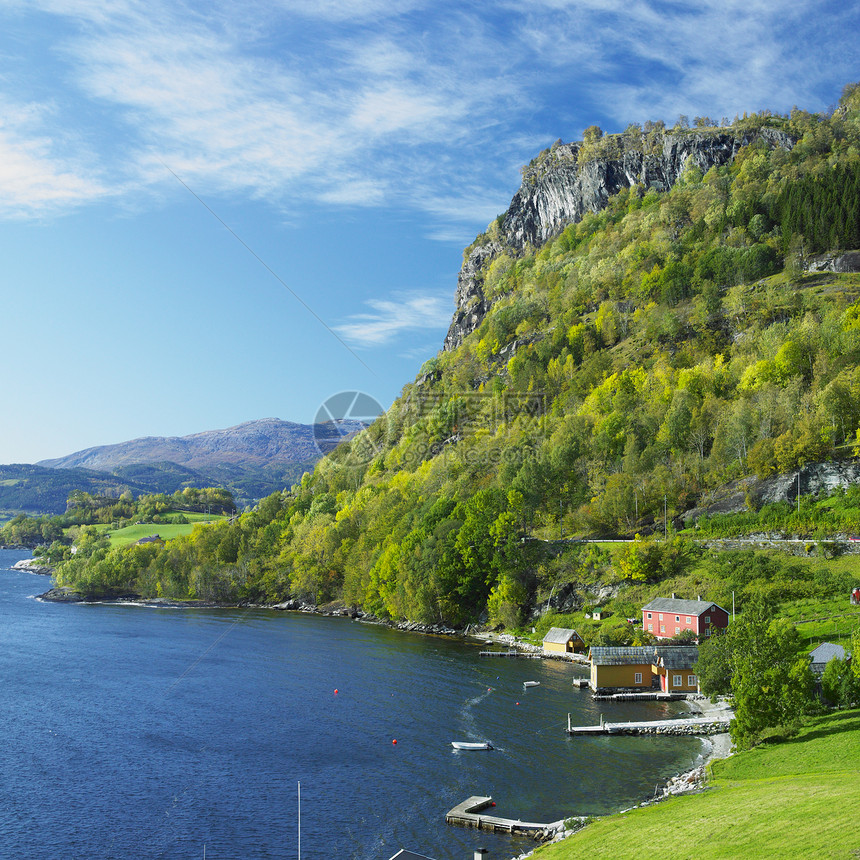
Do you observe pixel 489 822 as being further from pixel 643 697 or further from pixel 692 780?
pixel 643 697

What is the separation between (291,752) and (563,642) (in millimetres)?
35255

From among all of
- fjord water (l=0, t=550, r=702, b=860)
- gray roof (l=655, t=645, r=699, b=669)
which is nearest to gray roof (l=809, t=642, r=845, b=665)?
gray roof (l=655, t=645, r=699, b=669)

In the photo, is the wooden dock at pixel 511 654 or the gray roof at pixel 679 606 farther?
the wooden dock at pixel 511 654

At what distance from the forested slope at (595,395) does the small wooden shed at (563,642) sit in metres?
10.7

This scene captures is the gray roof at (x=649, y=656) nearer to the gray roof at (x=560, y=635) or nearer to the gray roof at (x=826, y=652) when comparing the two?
the gray roof at (x=826, y=652)

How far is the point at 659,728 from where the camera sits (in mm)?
48156

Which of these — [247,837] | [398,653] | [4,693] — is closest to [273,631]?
[398,653]

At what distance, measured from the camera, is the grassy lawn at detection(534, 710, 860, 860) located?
78.3ft

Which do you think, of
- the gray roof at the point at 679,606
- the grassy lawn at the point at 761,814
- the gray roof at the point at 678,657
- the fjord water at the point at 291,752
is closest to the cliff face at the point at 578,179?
the gray roof at the point at 679,606

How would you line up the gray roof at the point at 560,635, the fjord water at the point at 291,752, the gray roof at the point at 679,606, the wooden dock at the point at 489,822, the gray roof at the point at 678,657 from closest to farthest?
1. the wooden dock at the point at 489,822
2. the fjord water at the point at 291,752
3. the gray roof at the point at 678,657
4. the gray roof at the point at 679,606
5. the gray roof at the point at 560,635

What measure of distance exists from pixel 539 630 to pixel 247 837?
5183cm

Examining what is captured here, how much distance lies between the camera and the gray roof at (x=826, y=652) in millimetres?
48375

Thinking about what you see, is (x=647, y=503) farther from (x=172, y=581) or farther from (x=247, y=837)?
(x=172, y=581)

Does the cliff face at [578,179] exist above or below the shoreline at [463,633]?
above
